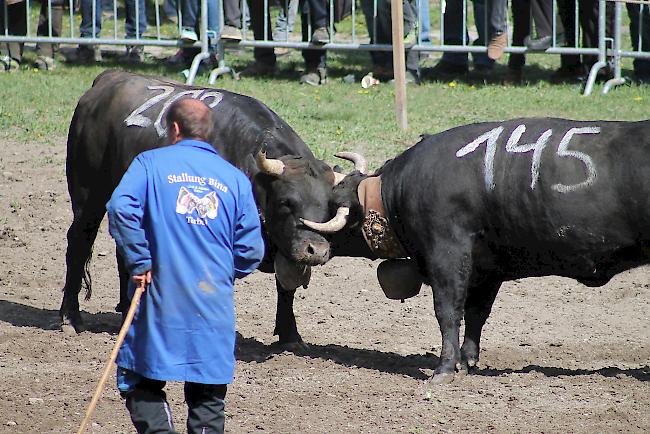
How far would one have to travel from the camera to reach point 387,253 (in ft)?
25.8

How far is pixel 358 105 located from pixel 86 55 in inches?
177

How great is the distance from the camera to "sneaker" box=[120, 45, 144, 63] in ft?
52.8

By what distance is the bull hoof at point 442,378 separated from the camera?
7.38 meters

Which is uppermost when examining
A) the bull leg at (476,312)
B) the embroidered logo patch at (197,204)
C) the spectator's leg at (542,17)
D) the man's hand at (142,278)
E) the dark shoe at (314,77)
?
the spectator's leg at (542,17)

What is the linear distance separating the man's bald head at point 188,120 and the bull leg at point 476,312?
287 centimetres

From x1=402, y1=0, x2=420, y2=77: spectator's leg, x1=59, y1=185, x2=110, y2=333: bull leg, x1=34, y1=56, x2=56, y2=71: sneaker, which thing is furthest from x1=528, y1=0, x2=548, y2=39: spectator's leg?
x1=59, y1=185, x2=110, y2=333: bull leg

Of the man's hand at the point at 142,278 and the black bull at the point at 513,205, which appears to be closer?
the man's hand at the point at 142,278

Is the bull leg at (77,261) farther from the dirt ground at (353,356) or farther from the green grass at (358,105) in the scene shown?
the green grass at (358,105)

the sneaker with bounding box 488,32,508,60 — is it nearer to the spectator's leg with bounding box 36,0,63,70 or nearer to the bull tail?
the spectator's leg with bounding box 36,0,63,70

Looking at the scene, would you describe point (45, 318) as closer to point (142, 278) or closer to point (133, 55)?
point (142, 278)

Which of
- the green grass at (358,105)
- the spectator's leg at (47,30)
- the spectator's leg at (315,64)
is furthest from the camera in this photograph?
the spectator's leg at (47,30)

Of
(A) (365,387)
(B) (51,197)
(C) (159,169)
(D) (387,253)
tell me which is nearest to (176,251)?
(C) (159,169)

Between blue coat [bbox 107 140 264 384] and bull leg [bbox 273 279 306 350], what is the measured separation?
109 inches

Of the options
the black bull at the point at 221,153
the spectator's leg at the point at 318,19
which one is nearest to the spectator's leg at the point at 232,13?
the spectator's leg at the point at 318,19
